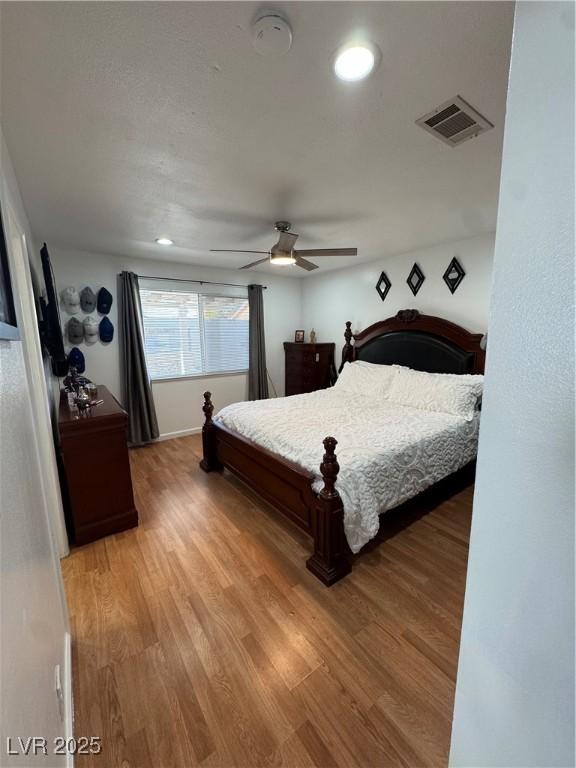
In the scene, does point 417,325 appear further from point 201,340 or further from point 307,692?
point 307,692

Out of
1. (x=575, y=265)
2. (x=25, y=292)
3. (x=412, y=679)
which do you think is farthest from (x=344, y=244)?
(x=412, y=679)

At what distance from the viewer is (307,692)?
1.28 metres

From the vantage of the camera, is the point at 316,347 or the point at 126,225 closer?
the point at 126,225

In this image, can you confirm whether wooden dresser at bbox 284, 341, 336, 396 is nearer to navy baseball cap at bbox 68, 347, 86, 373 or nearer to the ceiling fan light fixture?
the ceiling fan light fixture

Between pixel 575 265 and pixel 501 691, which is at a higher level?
pixel 575 265

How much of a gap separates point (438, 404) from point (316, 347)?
209 centimetres

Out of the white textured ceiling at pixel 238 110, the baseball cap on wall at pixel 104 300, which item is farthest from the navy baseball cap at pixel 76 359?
the white textured ceiling at pixel 238 110

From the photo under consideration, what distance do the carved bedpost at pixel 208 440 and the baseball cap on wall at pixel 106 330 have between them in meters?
1.55

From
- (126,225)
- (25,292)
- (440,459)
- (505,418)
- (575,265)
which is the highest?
(126,225)

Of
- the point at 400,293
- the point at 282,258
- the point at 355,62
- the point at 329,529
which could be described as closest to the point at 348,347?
the point at 400,293

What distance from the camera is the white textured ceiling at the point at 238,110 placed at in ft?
3.06

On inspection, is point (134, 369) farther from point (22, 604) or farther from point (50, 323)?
point (22, 604)

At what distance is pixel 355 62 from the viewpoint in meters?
1.06

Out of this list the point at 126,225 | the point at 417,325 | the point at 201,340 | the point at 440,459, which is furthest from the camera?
the point at 201,340
